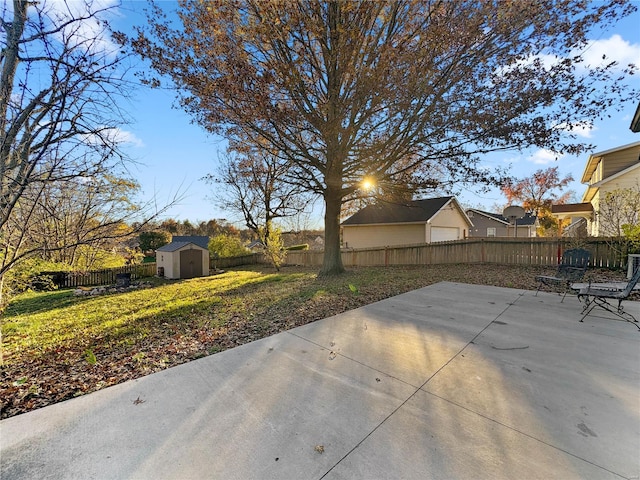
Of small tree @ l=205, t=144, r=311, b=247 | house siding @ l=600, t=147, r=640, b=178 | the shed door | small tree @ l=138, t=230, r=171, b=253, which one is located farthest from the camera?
small tree @ l=138, t=230, r=171, b=253

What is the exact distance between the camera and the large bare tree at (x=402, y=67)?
5562 millimetres

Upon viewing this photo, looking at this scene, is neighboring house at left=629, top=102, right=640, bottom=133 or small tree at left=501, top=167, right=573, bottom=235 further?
small tree at left=501, top=167, right=573, bottom=235

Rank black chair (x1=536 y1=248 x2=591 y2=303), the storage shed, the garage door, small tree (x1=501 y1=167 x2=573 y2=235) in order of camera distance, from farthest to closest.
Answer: small tree (x1=501 y1=167 x2=573 y2=235) < the garage door < the storage shed < black chair (x1=536 y1=248 x2=591 y2=303)

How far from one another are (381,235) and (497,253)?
855 centimetres

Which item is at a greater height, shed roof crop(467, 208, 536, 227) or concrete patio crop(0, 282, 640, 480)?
shed roof crop(467, 208, 536, 227)

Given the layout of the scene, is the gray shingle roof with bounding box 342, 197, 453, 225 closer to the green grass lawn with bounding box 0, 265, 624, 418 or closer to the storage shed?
the green grass lawn with bounding box 0, 265, 624, 418

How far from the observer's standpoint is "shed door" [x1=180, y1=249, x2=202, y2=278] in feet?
50.3

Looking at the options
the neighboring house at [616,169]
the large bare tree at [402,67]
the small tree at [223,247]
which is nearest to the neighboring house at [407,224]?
the neighboring house at [616,169]

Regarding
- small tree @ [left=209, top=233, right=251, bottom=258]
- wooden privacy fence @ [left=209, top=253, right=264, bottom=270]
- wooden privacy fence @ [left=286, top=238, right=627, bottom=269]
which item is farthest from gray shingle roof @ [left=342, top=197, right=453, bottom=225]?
small tree @ [left=209, top=233, right=251, bottom=258]

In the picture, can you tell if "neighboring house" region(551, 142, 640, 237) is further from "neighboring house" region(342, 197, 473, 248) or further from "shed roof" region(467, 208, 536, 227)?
"shed roof" region(467, 208, 536, 227)

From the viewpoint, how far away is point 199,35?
238 inches

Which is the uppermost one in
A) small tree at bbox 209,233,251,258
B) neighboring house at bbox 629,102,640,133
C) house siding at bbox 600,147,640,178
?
house siding at bbox 600,147,640,178

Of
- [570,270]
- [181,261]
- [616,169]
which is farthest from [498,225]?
[181,261]

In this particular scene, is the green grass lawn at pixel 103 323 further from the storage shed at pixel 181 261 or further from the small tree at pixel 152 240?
the small tree at pixel 152 240
